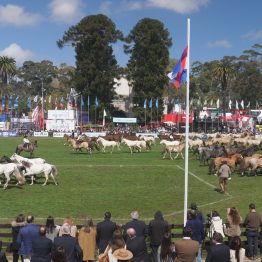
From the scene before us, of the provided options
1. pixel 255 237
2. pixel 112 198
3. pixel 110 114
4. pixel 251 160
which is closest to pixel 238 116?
pixel 110 114

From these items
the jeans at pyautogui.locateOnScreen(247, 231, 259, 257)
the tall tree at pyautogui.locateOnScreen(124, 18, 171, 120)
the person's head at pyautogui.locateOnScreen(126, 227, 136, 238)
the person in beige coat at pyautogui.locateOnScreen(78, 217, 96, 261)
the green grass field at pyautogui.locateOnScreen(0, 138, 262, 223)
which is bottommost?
the green grass field at pyautogui.locateOnScreen(0, 138, 262, 223)

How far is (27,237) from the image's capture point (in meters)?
11.5

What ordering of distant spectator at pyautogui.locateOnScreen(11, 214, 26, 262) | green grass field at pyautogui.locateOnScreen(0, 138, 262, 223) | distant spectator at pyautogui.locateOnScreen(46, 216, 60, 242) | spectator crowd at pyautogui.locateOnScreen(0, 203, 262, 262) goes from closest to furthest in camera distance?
1. spectator crowd at pyautogui.locateOnScreen(0, 203, 262, 262)
2. distant spectator at pyautogui.locateOnScreen(46, 216, 60, 242)
3. distant spectator at pyautogui.locateOnScreen(11, 214, 26, 262)
4. green grass field at pyautogui.locateOnScreen(0, 138, 262, 223)

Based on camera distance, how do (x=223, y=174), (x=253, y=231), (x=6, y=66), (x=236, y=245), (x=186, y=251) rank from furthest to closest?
(x=6, y=66) < (x=223, y=174) < (x=253, y=231) < (x=236, y=245) < (x=186, y=251)

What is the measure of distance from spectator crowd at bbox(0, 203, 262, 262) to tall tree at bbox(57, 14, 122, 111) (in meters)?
78.9

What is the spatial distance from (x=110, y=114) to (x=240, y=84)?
45193 mm

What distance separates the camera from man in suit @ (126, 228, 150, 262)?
10398 mm

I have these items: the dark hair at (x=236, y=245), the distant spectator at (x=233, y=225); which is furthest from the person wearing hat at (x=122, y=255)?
the distant spectator at (x=233, y=225)

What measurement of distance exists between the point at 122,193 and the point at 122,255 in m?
15.0

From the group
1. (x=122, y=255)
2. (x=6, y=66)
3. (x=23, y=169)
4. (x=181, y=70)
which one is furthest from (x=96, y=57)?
(x=122, y=255)

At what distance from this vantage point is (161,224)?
478 inches

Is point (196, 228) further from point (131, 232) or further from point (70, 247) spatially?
point (70, 247)

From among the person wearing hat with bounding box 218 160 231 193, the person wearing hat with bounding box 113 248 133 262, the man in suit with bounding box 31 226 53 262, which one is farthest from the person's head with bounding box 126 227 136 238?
the person wearing hat with bounding box 218 160 231 193

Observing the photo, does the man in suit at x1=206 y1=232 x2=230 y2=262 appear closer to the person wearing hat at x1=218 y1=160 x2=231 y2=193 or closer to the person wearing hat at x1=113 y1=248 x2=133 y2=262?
the person wearing hat at x1=113 y1=248 x2=133 y2=262
